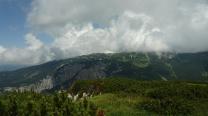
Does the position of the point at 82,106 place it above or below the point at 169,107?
above

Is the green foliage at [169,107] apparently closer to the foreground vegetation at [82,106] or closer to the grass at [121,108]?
the foreground vegetation at [82,106]

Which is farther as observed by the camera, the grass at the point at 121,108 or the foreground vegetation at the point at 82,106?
the grass at the point at 121,108

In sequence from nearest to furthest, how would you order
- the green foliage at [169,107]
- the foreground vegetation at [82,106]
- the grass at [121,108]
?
the foreground vegetation at [82,106] < the grass at [121,108] < the green foliage at [169,107]

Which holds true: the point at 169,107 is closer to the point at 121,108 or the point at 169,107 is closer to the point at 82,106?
the point at 121,108

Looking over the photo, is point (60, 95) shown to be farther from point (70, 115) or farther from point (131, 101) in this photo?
point (131, 101)

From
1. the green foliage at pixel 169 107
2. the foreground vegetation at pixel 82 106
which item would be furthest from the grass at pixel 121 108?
the green foliage at pixel 169 107

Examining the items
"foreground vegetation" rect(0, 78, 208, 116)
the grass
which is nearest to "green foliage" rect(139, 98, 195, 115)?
"foreground vegetation" rect(0, 78, 208, 116)

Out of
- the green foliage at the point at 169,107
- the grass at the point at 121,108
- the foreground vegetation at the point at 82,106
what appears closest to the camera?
the foreground vegetation at the point at 82,106

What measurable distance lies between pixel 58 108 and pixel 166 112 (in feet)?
248

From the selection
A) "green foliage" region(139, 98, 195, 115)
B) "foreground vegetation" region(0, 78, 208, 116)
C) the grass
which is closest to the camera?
"foreground vegetation" region(0, 78, 208, 116)

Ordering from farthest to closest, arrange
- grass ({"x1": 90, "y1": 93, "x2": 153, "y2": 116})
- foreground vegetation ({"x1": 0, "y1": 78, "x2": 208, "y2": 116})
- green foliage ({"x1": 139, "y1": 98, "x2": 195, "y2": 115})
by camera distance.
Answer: green foliage ({"x1": 139, "y1": 98, "x2": 195, "y2": 115}) < grass ({"x1": 90, "y1": 93, "x2": 153, "y2": 116}) < foreground vegetation ({"x1": 0, "y1": 78, "x2": 208, "y2": 116})

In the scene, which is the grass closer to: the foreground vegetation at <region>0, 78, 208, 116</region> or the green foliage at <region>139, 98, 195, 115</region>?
the foreground vegetation at <region>0, 78, 208, 116</region>

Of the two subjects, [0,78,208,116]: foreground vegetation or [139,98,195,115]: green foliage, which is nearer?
[0,78,208,116]: foreground vegetation

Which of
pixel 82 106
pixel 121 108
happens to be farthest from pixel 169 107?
pixel 82 106
